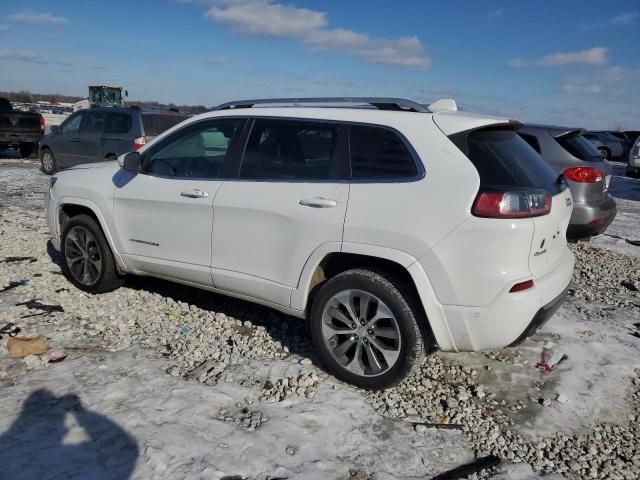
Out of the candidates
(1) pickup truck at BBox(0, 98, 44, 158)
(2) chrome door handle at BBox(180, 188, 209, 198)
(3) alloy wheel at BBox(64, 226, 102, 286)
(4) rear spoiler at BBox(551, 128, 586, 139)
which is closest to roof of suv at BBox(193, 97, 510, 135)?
(2) chrome door handle at BBox(180, 188, 209, 198)

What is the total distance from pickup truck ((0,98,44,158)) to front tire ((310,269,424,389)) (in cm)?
1594

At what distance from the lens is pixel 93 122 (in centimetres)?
1218

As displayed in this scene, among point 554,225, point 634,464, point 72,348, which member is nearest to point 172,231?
point 72,348

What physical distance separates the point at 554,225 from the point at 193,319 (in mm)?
3006

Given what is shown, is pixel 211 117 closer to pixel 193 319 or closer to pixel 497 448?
pixel 193 319

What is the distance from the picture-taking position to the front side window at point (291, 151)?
143 inches

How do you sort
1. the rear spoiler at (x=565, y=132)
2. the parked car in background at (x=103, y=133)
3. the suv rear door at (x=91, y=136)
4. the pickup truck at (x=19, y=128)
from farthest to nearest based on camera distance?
the pickup truck at (x=19, y=128) → the suv rear door at (x=91, y=136) → the parked car in background at (x=103, y=133) → the rear spoiler at (x=565, y=132)

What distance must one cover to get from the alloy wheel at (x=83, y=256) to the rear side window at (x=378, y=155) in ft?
9.06

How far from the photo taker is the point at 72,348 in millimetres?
4027

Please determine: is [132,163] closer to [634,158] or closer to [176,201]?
[176,201]

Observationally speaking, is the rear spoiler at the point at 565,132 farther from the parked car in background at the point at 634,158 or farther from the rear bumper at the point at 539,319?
the parked car in background at the point at 634,158

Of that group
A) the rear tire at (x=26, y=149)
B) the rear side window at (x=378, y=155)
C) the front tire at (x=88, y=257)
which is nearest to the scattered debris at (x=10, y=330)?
the front tire at (x=88, y=257)

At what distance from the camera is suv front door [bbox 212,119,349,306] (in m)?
3.51

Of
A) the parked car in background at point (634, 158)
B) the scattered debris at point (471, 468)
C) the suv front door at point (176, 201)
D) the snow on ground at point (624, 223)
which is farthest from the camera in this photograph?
the parked car in background at point (634, 158)
